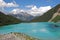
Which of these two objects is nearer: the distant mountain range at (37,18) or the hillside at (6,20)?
the hillside at (6,20)

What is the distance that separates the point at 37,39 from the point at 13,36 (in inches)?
51.9

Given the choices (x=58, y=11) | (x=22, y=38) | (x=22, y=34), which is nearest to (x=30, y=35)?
(x=22, y=34)

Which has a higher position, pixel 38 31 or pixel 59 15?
pixel 59 15

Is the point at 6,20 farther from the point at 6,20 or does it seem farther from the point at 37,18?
the point at 37,18

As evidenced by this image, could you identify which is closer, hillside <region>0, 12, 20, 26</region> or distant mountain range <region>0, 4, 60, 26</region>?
hillside <region>0, 12, 20, 26</region>

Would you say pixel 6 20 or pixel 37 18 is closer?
pixel 6 20

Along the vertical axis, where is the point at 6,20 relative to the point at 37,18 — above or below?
below

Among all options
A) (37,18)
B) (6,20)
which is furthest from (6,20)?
(37,18)

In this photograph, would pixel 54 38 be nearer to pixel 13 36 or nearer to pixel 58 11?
pixel 13 36

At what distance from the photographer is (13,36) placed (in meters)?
7.74

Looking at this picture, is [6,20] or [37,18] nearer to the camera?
[6,20]

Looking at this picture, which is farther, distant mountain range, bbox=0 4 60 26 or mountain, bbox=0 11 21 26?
distant mountain range, bbox=0 4 60 26

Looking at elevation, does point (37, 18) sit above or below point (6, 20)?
above

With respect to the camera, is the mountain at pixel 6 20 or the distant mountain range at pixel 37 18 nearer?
the mountain at pixel 6 20
